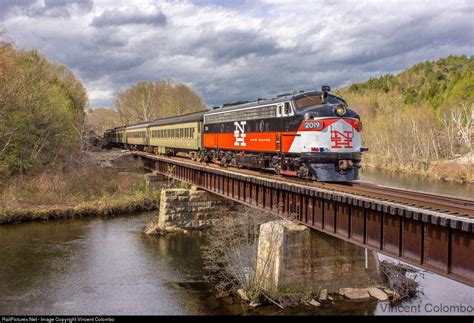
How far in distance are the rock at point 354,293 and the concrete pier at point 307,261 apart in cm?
23

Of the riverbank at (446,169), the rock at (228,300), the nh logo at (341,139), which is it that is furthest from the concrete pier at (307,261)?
the riverbank at (446,169)

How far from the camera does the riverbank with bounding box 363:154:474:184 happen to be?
5169 centimetres

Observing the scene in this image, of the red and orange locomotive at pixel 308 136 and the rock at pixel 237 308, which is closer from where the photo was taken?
the rock at pixel 237 308

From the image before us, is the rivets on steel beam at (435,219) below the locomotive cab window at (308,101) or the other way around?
below

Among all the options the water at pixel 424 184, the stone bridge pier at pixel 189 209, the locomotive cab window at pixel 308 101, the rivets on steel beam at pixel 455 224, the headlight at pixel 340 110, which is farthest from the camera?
the water at pixel 424 184

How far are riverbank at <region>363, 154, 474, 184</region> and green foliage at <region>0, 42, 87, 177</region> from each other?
42221 mm

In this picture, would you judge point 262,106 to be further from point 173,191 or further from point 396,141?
point 396,141

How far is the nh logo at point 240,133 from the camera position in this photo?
24.6m

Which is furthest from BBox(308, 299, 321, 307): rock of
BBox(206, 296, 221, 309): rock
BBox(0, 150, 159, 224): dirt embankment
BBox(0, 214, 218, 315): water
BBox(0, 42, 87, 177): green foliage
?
BBox(0, 42, 87, 177): green foliage

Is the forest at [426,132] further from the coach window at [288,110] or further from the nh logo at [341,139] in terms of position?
the coach window at [288,110]

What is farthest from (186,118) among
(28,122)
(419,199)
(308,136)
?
(419,199)

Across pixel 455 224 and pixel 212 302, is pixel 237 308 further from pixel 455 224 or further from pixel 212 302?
pixel 455 224

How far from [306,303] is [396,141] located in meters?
55.7

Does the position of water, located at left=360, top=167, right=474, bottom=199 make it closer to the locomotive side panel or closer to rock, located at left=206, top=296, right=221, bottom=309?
the locomotive side panel
